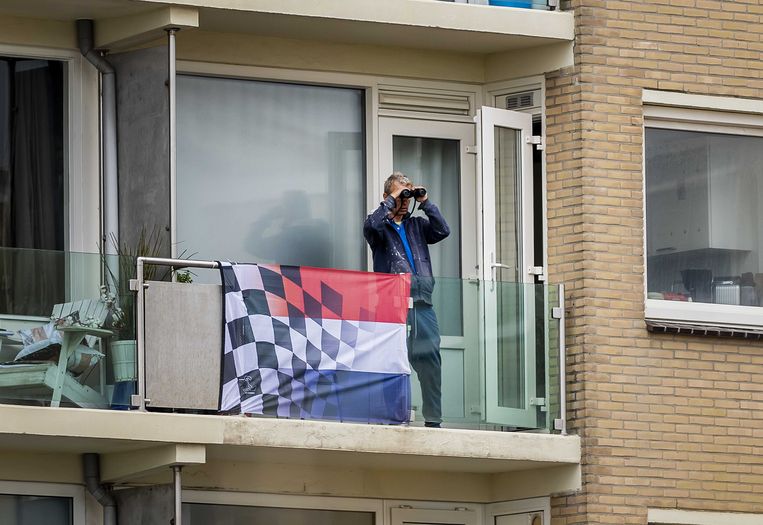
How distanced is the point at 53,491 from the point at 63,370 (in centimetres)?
153

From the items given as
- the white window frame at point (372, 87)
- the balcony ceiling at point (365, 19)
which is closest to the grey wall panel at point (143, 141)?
the balcony ceiling at point (365, 19)

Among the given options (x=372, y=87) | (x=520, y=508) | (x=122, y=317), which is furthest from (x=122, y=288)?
(x=520, y=508)

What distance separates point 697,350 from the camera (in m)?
17.3

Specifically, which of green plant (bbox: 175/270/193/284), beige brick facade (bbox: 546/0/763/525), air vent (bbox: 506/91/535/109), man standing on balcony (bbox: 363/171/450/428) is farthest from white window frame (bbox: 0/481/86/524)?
air vent (bbox: 506/91/535/109)

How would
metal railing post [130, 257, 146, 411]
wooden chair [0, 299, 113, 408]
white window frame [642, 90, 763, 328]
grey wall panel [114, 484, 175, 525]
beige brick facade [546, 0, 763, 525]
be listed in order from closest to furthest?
wooden chair [0, 299, 113, 408], metal railing post [130, 257, 146, 411], grey wall panel [114, 484, 175, 525], beige brick facade [546, 0, 763, 525], white window frame [642, 90, 763, 328]

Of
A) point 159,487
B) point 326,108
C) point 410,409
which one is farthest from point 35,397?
point 326,108

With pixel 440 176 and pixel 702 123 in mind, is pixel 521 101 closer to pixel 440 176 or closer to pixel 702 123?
pixel 440 176

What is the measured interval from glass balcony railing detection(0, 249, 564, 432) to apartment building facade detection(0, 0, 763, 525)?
0.13ft

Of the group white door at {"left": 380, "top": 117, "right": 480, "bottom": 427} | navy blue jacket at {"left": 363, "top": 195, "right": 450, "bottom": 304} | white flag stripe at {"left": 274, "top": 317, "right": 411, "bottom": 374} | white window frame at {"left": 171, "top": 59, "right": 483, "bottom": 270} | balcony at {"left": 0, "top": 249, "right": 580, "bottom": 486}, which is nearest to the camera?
balcony at {"left": 0, "top": 249, "right": 580, "bottom": 486}

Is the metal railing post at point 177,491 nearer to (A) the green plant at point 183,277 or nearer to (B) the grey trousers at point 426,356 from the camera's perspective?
(A) the green plant at point 183,277

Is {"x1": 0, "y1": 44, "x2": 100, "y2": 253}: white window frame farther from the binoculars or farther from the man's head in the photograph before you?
the binoculars

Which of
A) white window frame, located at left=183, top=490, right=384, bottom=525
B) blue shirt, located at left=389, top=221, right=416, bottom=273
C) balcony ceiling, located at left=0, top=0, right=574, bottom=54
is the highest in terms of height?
balcony ceiling, located at left=0, top=0, right=574, bottom=54

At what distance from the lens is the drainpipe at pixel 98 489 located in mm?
16516

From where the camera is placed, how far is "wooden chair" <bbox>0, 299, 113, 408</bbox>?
598 inches
